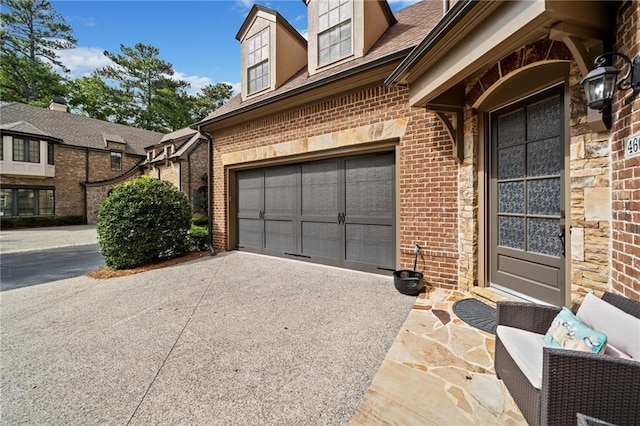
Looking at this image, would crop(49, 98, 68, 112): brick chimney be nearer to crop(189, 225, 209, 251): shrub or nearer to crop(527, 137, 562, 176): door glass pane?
crop(189, 225, 209, 251): shrub

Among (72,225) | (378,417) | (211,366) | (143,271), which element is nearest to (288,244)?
(143,271)

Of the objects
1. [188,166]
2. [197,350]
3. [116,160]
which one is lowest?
[197,350]

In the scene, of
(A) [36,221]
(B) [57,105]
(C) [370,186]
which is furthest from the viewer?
(B) [57,105]

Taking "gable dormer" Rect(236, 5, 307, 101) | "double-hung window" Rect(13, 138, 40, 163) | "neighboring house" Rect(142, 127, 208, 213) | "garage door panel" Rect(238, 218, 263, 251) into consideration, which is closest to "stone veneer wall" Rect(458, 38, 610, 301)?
"gable dormer" Rect(236, 5, 307, 101)

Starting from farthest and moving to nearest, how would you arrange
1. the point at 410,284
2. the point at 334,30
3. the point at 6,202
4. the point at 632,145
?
the point at 6,202
the point at 334,30
the point at 410,284
the point at 632,145

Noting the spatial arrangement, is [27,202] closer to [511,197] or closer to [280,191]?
[280,191]

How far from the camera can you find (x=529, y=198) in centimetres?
307

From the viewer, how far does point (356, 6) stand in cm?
506

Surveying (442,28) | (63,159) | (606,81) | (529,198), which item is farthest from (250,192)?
(63,159)

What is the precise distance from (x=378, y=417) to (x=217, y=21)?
9805mm

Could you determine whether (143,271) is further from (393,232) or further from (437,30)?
(437,30)

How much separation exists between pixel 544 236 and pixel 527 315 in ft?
4.75

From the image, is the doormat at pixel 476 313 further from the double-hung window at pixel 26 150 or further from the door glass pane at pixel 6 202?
the double-hung window at pixel 26 150

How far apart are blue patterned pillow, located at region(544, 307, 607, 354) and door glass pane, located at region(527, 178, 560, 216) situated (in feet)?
5.04
